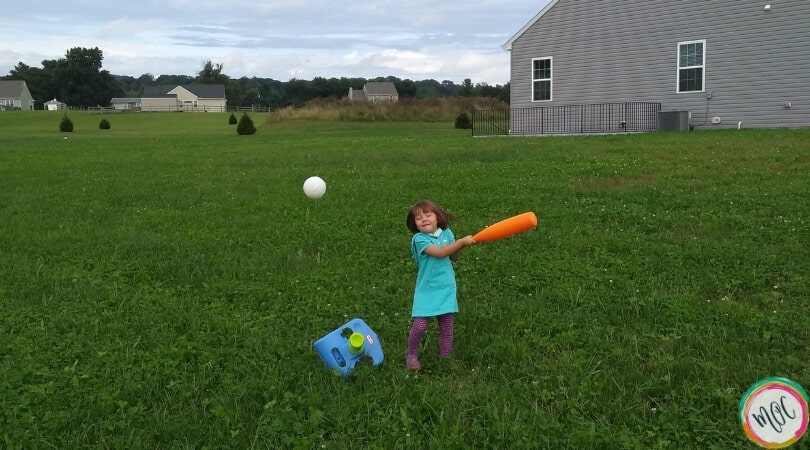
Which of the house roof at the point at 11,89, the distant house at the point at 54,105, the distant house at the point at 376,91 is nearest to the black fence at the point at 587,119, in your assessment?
the distant house at the point at 376,91

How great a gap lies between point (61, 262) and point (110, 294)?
1.29m

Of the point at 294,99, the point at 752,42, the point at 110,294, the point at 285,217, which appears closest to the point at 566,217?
the point at 285,217

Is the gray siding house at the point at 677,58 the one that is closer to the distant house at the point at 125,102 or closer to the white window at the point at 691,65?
the white window at the point at 691,65

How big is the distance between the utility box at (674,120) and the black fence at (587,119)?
81 centimetres

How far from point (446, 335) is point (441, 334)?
34 millimetres

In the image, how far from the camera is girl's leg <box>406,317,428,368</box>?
3771mm

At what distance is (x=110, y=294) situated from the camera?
5.12 m

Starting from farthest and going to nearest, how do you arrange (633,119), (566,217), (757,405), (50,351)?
(633,119) < (566,217) < (50,351) < (757,405)

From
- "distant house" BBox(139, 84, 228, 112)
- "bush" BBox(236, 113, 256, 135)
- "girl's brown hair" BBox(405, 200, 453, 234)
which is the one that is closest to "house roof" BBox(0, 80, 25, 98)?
"distant house" BBox(139, 84, 228, 112)

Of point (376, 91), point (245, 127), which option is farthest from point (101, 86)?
point (245, 127)

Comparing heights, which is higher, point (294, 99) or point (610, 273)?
point (294, 99)

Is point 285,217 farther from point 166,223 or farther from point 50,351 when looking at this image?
point 50,351

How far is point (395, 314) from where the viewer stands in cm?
463

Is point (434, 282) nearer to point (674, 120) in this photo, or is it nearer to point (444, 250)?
point (444, 250)
